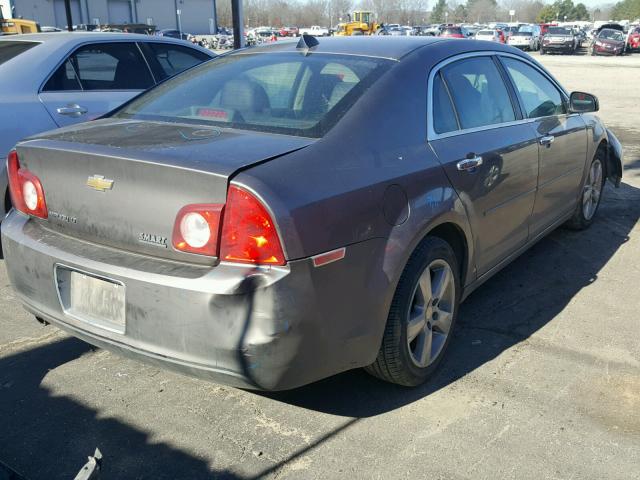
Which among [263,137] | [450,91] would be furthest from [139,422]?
[450,91]

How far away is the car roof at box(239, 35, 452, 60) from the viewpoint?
3.34 meters

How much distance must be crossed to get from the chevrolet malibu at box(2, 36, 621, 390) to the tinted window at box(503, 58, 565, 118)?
1.75 ft

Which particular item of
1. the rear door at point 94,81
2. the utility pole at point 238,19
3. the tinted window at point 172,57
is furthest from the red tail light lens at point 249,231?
the utility pole at point 238,19

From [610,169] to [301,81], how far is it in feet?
12.7

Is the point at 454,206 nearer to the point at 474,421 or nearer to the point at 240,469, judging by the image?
the point at 474,421

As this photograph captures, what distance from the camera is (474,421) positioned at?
115 inches

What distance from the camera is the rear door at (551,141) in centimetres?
425

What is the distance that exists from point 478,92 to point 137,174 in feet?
6.82

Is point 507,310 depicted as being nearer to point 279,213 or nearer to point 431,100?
point 431,100

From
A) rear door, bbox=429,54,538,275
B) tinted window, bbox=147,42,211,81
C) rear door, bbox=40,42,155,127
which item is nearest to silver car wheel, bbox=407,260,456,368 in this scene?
rear door, bbox=429,54,538,275

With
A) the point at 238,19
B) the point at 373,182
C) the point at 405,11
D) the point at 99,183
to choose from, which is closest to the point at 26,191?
the point at 99,183

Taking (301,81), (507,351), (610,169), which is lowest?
(507,351)

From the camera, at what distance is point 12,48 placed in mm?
5496

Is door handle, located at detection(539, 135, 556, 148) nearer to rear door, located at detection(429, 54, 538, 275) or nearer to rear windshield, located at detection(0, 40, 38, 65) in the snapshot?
rear door, located at detection(429, 54, 538, 275)
